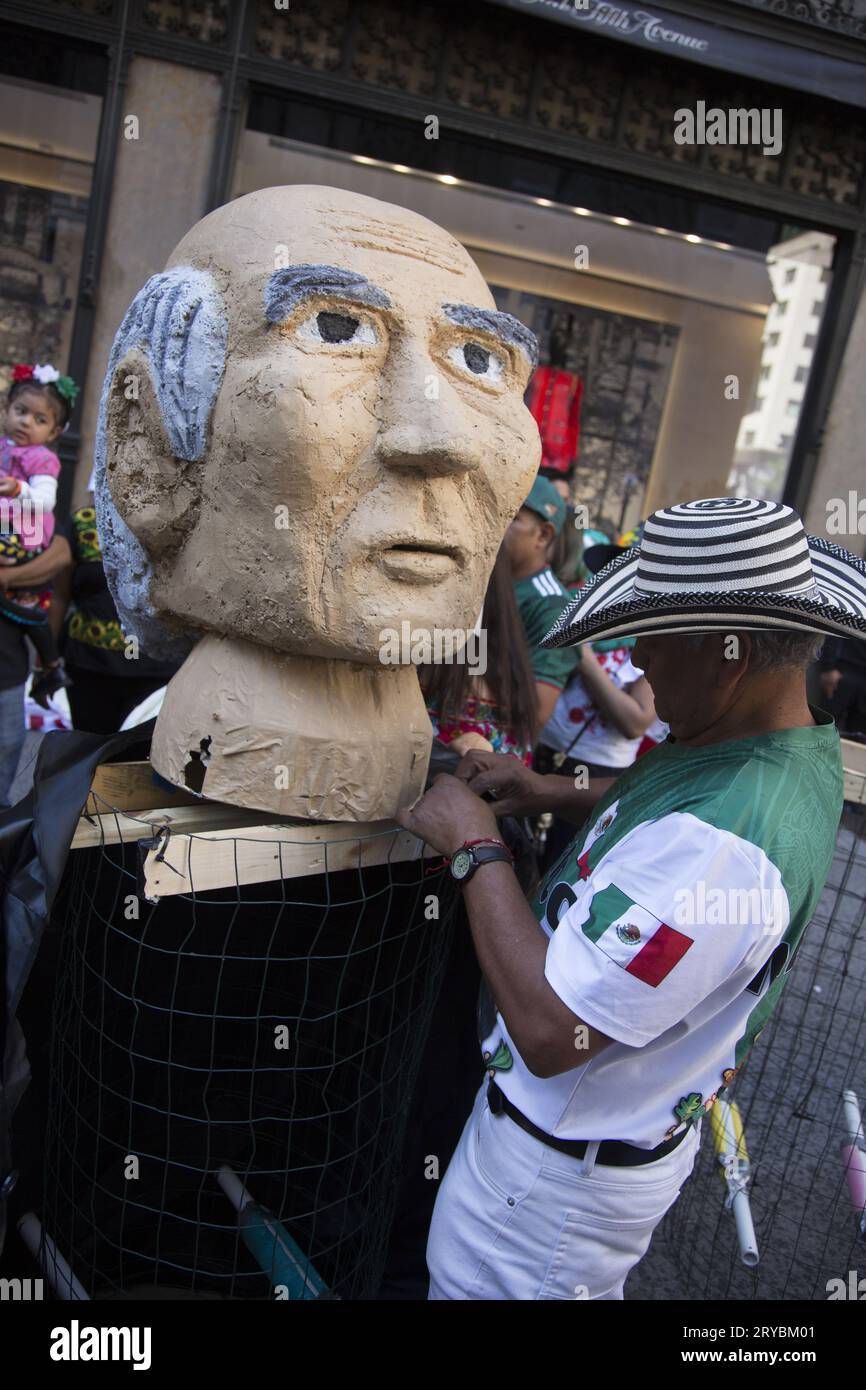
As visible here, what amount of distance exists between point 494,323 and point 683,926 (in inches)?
46.9

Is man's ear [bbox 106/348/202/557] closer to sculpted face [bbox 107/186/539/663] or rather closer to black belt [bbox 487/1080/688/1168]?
sculpted face [bbox 107/186/539/663]

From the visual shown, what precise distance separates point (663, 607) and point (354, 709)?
745mm

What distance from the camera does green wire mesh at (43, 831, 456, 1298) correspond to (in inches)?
81.7

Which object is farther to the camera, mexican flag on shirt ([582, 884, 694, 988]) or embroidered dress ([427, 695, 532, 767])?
embroidered dress ([427, 695, 532, 767])

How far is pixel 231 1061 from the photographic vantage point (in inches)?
98.7

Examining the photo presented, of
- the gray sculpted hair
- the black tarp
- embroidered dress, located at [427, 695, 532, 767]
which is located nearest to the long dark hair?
embroidered dress, located at [427, 695, 532, 767]

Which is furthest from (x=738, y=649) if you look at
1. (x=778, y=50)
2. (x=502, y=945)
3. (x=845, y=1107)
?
(x=778, y=50)

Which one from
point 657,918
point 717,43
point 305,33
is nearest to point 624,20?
point 717,43

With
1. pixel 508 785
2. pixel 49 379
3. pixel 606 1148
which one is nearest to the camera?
pixel 606 1148

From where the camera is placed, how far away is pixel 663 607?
1553 mm

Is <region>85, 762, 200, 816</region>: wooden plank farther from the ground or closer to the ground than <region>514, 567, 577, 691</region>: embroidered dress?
closer to the ground

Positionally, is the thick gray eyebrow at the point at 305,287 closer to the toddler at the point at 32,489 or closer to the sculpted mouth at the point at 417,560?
the sculpted mouth at the point at 417,560

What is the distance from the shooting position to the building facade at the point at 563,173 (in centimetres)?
558

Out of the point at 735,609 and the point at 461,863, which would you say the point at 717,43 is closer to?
the point at 735,609
